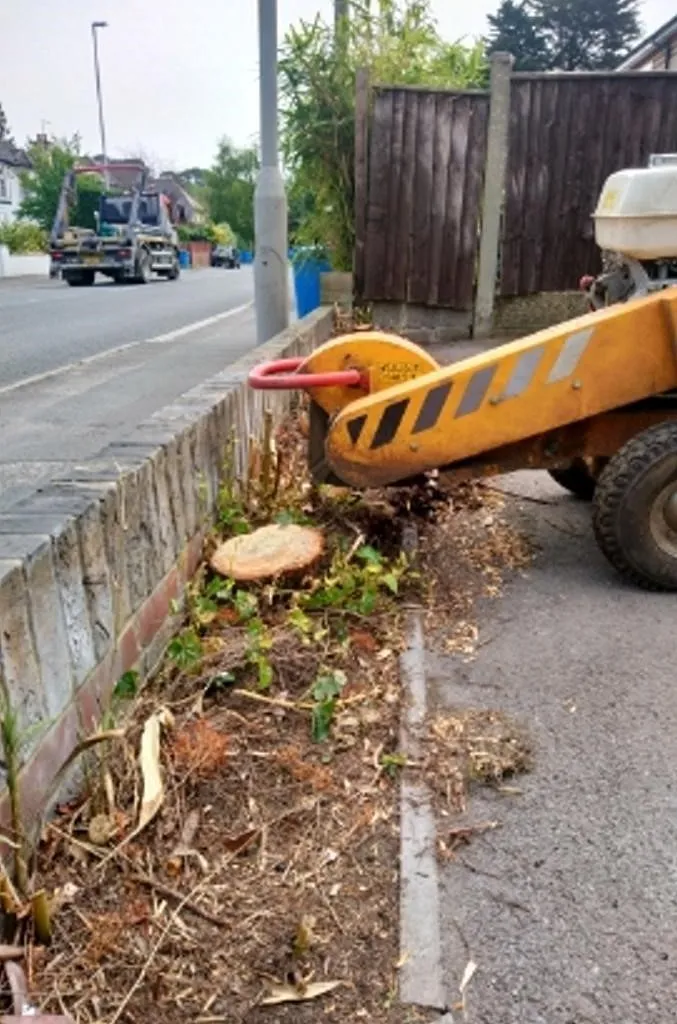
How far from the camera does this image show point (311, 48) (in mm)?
9227

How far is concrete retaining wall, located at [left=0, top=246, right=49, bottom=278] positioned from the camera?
112 ft

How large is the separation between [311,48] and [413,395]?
7104 mm

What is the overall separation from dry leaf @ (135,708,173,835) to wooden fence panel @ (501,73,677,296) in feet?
23.9

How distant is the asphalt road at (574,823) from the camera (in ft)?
5.98

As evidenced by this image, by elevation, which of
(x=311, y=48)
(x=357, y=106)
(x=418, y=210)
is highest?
(x=311, y=48)

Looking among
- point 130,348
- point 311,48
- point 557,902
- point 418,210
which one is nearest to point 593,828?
point 557,902

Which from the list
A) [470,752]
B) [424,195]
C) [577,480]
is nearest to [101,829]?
[470,752]

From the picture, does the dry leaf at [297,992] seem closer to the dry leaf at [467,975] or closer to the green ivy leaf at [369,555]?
the dry leaf at [467,975]

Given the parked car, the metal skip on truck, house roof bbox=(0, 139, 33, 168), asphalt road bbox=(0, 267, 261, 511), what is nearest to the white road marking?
asphalt road bbox=(0, 267, 261, 511)

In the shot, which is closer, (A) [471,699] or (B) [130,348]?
(A) [471,699]

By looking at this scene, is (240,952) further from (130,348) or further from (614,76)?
(130,348)

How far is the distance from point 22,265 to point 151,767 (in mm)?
37108

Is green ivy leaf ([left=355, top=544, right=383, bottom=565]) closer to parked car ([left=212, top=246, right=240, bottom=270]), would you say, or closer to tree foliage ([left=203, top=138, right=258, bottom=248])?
parked car ([left=212, top=246, right=240, bottom=270])

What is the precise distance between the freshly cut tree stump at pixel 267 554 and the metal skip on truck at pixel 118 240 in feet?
79.6
